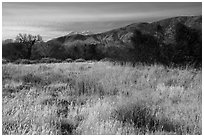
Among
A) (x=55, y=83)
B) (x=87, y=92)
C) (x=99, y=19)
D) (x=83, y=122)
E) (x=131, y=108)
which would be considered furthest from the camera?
(x=55, y=83)

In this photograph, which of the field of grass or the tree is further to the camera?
the tree

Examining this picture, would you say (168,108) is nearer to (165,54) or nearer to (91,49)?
(165,54)

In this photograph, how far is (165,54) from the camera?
504 inches

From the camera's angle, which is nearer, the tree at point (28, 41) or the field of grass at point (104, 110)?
the field of grass at point (104, 110)

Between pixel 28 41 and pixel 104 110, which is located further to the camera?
pixel 28 41

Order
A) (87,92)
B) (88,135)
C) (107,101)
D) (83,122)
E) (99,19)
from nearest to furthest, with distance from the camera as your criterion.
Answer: (88,135), (83,122), (107,101), (99,19), (87,92)

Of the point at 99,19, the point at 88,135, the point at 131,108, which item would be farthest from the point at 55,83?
the point at 88,135

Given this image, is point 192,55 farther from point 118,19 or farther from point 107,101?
point 107,101

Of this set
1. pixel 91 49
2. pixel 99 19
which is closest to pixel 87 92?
pixel 99 19

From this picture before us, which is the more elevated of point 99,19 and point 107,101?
point 99,19

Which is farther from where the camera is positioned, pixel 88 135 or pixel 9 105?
pixel 9 105

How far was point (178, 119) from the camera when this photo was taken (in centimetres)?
413

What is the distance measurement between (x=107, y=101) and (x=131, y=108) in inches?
24.2

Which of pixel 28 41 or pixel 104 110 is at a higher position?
pixel 104 110
